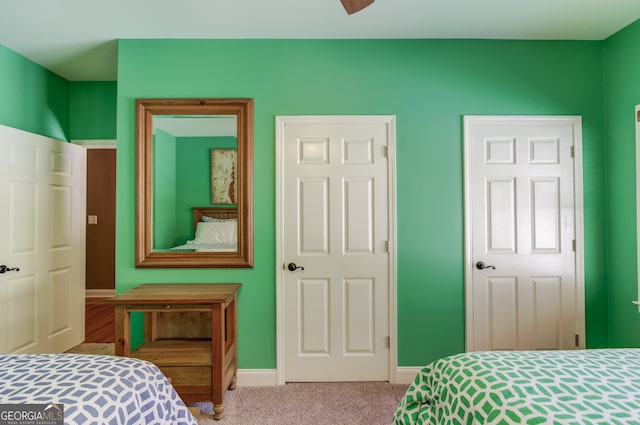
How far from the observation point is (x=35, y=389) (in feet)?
3.59

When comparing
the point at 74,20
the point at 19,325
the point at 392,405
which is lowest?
the point at 392,405

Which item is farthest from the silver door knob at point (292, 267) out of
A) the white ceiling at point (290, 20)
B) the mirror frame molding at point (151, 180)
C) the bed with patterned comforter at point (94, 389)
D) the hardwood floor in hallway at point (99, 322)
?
the hardwood floor in hallway at point (99, 322)

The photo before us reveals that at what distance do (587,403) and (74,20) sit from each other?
3428 mm

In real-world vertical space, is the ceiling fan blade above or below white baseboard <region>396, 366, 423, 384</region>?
above

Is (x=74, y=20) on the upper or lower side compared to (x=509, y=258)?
upper

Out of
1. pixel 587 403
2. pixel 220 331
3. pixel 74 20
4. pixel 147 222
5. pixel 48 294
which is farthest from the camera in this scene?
pixel 48 294

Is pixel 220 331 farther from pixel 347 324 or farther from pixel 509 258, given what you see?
pixel 509 258

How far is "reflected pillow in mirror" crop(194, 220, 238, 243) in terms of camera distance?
2574 millimetres

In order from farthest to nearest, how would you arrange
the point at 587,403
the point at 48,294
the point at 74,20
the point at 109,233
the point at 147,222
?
the point at 109,233, the point at 48,294, the point at 147,222, the point at 74,20, the point at 587,403

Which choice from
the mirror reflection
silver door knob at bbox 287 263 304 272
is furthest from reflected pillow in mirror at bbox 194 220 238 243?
silver door knob at bbox 287 263 304 272

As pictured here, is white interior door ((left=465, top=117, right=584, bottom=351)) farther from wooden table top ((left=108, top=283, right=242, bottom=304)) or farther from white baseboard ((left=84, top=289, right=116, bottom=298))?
white baseboard ((left=84, top=289, right=116, bottom=298))

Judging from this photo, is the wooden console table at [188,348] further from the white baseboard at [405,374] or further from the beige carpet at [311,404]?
the white baseboard at [405,374]

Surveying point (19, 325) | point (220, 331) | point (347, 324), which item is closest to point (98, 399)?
point (220, 331)

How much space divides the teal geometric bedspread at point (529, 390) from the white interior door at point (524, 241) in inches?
45.0
